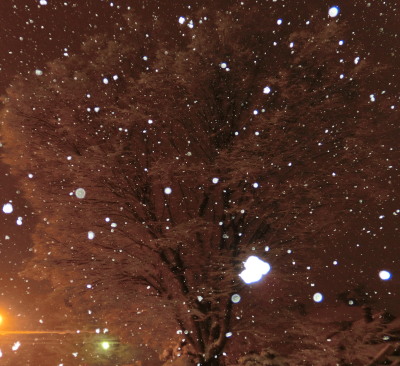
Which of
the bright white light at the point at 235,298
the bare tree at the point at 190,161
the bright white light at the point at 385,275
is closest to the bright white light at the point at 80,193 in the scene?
the bare tree at the point at 190,161

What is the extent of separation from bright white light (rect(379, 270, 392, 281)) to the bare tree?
4042 millimetres

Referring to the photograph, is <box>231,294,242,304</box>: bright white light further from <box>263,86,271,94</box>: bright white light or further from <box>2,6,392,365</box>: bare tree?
<box>263,86,271,94</box>: bright white light

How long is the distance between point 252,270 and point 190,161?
202cm

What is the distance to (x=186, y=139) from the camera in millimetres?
6656

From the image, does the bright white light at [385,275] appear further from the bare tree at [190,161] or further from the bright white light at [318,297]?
the bare tree at [190,161]

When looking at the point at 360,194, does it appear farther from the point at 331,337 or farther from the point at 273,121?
the point at 331,337

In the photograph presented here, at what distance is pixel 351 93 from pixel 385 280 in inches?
222

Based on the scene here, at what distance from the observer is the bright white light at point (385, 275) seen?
935 centimetres

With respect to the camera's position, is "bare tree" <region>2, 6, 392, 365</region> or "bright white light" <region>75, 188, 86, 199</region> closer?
"bare tree" <region>2, 6, 392, 365</region>

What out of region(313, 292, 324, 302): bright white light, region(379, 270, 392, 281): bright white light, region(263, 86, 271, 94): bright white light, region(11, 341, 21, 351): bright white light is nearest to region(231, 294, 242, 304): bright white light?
region(263, 86, 271, 94): bright white light

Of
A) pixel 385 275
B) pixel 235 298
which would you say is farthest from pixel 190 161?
pixel 385 275

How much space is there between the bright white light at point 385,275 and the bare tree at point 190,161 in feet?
13.3

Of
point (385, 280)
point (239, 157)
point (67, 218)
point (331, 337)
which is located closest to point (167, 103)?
point (239, 157)

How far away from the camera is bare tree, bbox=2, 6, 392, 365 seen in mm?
5801
